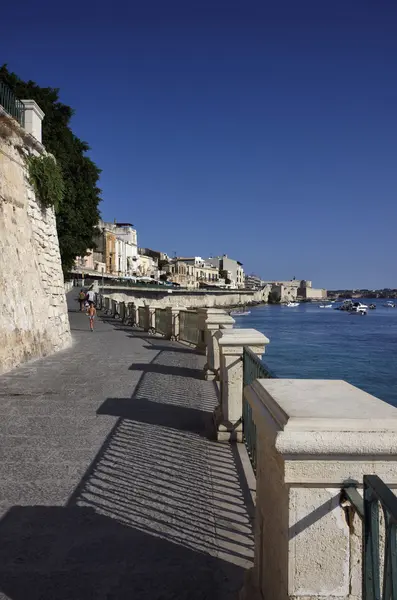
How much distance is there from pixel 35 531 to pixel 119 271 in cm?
8452

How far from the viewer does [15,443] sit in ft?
18.3

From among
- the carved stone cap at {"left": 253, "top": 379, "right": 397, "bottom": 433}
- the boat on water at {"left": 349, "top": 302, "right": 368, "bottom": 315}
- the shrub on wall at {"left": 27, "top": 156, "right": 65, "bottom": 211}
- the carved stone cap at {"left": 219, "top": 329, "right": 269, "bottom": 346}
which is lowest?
the boat on water at {"left": 349, "top": 302, "right": 368, "bottom": 315}

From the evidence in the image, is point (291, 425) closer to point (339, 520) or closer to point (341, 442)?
point (341, 442)

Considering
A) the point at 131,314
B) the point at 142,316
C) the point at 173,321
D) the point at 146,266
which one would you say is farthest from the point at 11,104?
the point at 146,266

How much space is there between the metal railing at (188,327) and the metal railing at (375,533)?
13227 millimetres

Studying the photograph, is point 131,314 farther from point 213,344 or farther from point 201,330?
point 213,344

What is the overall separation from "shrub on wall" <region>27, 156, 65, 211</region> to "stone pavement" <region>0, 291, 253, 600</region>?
6701 millimetres

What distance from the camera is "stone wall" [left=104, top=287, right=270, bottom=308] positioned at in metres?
56.7

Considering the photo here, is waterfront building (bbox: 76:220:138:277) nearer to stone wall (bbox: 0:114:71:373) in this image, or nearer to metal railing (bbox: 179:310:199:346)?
metal railing (bbox: 179:310:199:346)

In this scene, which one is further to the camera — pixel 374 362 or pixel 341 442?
pixel 374 362

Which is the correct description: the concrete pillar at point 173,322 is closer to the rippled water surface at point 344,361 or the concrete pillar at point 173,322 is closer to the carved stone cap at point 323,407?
the rippled water surface at point 344,361

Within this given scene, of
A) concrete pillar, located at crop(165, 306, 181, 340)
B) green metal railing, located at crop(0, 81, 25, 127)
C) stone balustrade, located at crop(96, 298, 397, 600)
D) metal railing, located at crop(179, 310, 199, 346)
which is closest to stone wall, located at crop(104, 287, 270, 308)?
concrete pillar, located at crop(165, 306, 181, 340)

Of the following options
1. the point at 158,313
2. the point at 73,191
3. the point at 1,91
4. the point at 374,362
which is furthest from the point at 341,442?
the point at 374,362

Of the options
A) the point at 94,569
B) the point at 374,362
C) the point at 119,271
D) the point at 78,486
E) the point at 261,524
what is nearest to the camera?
the point at 261,524
